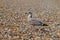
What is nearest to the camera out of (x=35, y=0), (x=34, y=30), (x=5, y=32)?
(x=5, y=32)

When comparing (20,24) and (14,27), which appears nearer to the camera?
(14,27)

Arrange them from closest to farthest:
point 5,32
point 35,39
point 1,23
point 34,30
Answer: point 35,39 → point 5,32 → point 34,30 → point 1,23

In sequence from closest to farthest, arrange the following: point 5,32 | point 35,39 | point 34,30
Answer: point 35,39
point 5,32
point 34,30

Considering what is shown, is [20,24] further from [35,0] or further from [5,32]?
[35,0]

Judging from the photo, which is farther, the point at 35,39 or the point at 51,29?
the point at 51,29

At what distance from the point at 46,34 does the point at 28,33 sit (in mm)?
661

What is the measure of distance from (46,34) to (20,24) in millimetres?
2100

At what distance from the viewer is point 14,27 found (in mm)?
10398

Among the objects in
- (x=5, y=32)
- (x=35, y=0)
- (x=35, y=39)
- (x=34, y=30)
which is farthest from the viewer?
(x=35, y=0)

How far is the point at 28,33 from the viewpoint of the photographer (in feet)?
30.9

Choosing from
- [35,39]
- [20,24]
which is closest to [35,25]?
[20,24]

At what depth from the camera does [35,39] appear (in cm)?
862

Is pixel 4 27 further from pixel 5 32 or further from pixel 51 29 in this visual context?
pixel 51 29

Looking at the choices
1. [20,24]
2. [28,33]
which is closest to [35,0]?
[20,24]
